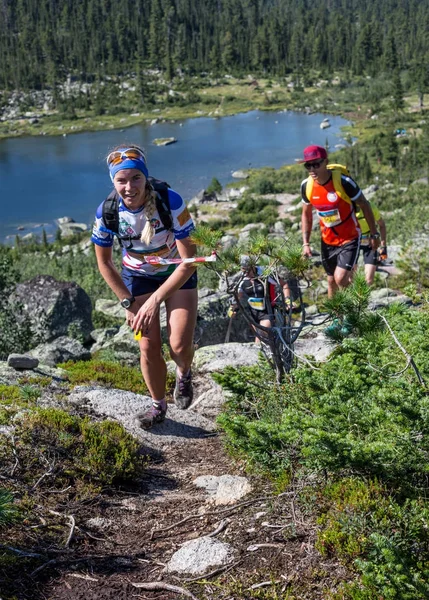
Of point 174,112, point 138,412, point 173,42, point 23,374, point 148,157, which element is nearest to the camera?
point 138,412

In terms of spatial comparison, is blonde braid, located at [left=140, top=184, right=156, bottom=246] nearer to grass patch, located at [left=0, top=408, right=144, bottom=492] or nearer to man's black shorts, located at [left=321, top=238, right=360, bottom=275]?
grass patch, located at [left=0, top=408, right=144, bottom=492]

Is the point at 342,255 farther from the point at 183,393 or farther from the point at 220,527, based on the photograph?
the point at 220,527

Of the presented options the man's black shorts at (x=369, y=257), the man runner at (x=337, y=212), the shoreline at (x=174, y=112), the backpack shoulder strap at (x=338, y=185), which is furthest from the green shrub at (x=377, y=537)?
the shoreline at (x=174, y=112)

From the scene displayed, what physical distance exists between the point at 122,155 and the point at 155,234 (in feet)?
1.74

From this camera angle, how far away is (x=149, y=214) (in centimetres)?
411

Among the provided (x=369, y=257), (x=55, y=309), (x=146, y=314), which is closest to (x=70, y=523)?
(x=146, y=314)

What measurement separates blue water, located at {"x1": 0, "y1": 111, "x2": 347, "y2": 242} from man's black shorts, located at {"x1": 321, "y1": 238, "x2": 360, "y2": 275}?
35334mm

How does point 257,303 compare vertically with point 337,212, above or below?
below

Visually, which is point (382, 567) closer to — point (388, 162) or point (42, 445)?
point (42, 445)

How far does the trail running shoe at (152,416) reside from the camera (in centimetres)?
459

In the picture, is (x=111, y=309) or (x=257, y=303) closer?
(x=257, y=303)

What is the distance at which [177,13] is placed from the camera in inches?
6427

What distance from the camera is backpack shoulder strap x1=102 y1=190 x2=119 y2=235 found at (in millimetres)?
4164

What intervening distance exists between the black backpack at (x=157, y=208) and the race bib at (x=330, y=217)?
8.39 feet
